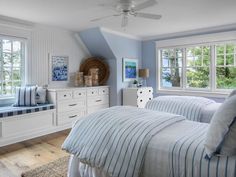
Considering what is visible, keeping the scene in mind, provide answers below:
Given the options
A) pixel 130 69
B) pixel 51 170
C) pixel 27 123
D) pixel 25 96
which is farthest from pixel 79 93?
pixel 51 170

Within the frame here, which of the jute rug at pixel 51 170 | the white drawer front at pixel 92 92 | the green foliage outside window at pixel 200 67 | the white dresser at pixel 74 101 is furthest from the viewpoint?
the white drawer front at pixel 92 92

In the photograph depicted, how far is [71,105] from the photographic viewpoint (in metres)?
4.27

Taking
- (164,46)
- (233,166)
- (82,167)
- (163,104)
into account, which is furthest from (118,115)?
(164,46)

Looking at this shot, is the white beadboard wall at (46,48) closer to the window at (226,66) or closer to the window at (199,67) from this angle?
the window at (199,67)

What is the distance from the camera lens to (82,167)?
1867mm

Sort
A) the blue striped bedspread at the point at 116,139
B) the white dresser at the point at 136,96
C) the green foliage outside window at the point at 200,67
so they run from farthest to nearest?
the white dresser at the point at 136,96 < the green foliage outside window at the point at 200,67 < the blue striped bedspread at the point at 116,139

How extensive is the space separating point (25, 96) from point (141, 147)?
9.63 ft

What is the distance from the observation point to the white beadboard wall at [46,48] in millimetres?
4074

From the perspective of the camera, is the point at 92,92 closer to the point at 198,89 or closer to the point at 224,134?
the point at 198,89

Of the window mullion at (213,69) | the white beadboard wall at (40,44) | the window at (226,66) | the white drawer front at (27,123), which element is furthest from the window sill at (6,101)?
the window at (226,66)

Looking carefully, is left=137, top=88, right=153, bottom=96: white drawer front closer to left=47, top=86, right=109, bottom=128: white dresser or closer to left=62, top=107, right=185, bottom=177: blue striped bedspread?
left=47, top=86, right=109, bottom=128: white dresser

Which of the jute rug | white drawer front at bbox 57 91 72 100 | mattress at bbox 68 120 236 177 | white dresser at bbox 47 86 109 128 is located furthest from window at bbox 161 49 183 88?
mattress at bbox 68 120 236 177

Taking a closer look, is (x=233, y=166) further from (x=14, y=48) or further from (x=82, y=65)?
(x=82, y=65)

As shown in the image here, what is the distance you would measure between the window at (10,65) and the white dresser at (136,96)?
252 cm
